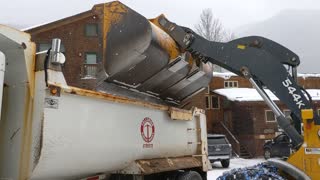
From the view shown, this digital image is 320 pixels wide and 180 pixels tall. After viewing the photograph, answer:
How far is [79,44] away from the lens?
28812 millimetres

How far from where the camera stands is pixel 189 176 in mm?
6621

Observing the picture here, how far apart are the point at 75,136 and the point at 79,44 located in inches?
1000

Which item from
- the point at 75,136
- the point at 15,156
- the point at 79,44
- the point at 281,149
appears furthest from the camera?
the point at 79,44

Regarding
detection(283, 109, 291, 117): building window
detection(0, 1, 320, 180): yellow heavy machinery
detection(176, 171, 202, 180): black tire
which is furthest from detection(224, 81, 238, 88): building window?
detection(283, 109, 291, 117): building window

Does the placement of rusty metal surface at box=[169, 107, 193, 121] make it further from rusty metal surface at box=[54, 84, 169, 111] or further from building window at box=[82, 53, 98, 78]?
building window at box=[82, 53, 98, 78]

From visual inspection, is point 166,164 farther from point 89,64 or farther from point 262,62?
point 89,64

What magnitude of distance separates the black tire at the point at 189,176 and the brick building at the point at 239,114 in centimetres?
A: 2095

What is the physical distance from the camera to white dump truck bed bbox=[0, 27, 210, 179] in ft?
12.0

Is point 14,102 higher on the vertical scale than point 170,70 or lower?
lower

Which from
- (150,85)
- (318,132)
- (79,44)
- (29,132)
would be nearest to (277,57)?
(318,132)

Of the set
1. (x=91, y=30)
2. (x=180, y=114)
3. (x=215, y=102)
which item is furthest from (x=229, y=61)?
(x=215, y=102)

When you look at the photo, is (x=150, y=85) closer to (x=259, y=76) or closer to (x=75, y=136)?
(x=259, y=76)

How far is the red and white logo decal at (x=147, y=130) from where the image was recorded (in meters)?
5.52

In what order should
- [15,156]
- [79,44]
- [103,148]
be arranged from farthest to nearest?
[79,44]
[103,148]
[15,156]
